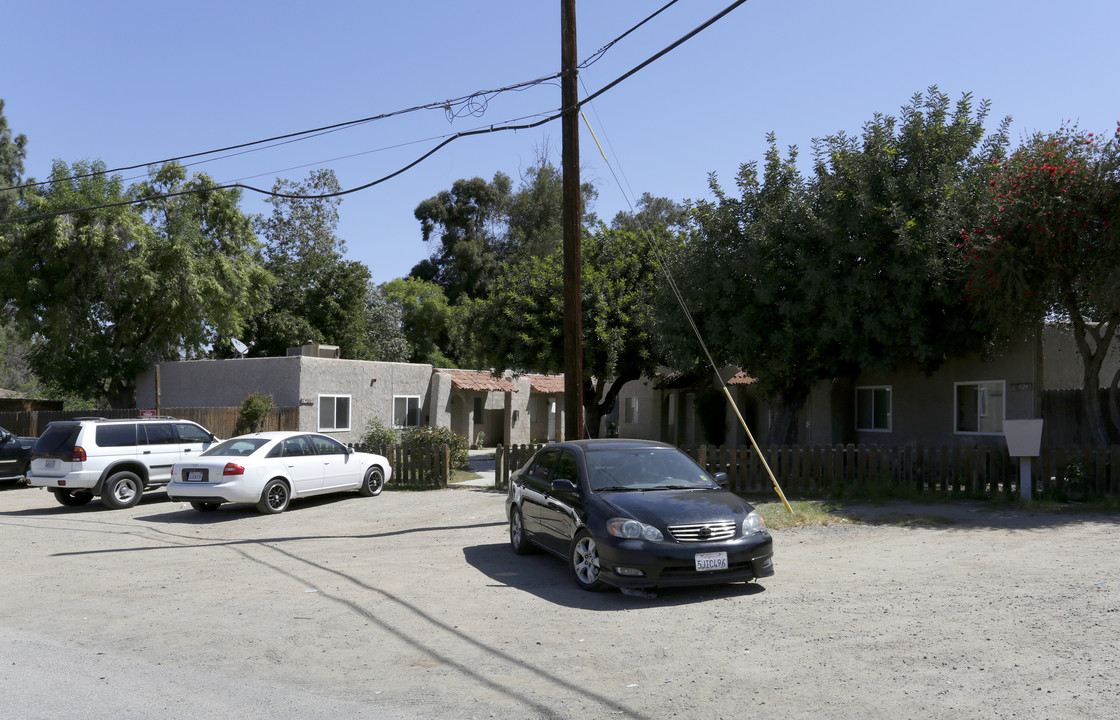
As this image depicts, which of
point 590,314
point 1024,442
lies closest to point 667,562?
point 1024,442

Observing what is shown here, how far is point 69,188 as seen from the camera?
30797mm

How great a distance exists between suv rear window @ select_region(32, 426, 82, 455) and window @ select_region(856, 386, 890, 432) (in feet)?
56.5

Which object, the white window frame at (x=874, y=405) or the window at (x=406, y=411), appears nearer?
the white window frame at (x=874, y=405)

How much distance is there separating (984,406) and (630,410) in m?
15.3

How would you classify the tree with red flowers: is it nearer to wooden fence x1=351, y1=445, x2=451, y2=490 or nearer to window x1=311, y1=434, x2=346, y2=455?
wooden fence x1=351, y1=445, x2=451, y2=490

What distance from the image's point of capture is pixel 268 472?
48.6ft

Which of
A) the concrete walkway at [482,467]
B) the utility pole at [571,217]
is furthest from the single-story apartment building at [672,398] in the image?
the utility pole at [571,217]

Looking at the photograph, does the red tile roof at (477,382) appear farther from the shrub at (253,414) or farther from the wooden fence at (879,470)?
the wooden fence at (879,470)

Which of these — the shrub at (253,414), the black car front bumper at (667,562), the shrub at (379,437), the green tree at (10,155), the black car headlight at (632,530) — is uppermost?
the green tree at (10,155)

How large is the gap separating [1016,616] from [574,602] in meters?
3.73

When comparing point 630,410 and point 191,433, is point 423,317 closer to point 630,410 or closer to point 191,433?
point 630,410

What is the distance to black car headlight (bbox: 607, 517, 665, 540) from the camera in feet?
26.7

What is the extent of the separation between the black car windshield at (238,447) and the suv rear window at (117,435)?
2.10 metres

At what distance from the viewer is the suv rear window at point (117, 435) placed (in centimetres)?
1591
